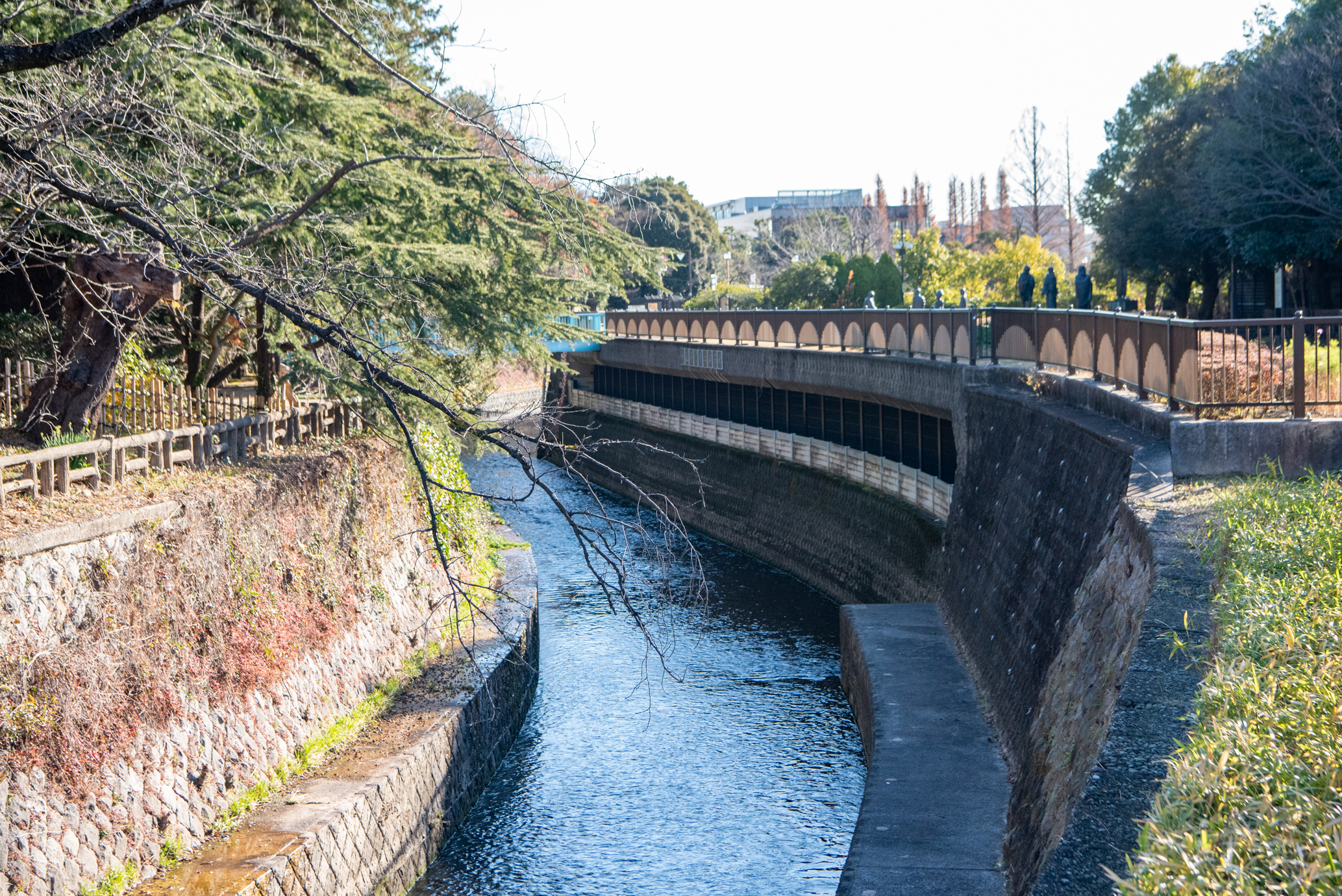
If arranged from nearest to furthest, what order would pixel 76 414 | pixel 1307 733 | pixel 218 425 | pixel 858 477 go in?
pixel 1307 733 → pixel 76 414 → pixel 218 425 → pixel 858 477

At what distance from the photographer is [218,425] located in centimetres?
1416

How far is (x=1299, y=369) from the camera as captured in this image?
11.1 meters

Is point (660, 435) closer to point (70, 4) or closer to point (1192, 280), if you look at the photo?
point (1192, 280)

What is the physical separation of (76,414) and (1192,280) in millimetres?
37206

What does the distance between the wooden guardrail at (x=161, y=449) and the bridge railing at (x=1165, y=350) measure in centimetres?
922

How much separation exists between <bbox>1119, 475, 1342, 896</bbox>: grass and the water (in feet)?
13.2

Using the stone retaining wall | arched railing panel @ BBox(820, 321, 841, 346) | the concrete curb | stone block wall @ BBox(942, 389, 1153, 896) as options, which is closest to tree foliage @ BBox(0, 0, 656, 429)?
the stone retaining wall

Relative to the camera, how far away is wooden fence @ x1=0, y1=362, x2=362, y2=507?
11016mm

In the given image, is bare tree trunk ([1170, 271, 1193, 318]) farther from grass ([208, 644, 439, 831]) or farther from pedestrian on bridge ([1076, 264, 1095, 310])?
grass ([208, 644, 439, 831])

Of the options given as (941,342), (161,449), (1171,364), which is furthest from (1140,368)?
(161,449)

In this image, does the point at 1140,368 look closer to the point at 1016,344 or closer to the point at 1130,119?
the point at 1016,344

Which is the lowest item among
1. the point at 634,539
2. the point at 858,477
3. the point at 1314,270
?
the point at 634,539

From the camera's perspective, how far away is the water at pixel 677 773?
12789 mm

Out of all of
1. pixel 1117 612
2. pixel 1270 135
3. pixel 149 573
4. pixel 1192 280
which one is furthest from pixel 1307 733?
pixel 1192 280
